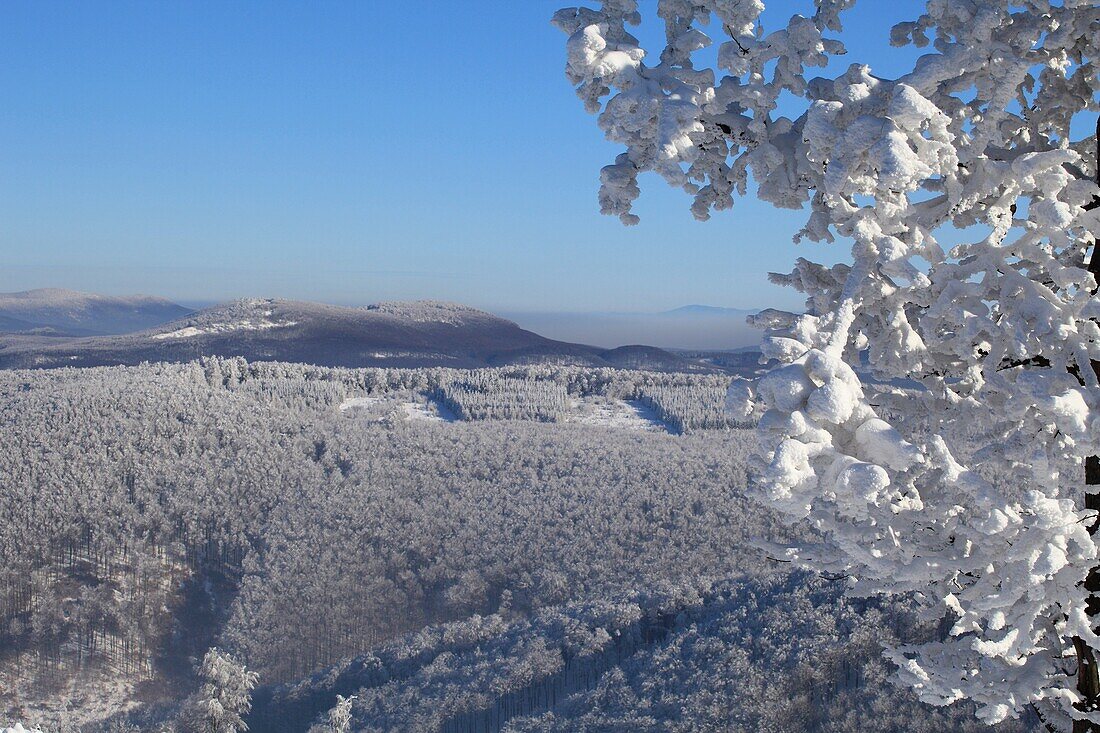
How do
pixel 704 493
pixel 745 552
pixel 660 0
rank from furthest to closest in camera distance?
pixel 704 493 < pixel 745 552 < pixel 660 0

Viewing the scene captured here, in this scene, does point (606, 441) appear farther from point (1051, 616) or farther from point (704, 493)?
point (1051, 616)

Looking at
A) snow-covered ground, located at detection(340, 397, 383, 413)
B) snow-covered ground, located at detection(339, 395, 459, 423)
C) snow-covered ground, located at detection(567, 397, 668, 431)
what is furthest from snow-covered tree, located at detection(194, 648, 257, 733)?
snow-covered ground, located at detection(340, 397, 383, 413)

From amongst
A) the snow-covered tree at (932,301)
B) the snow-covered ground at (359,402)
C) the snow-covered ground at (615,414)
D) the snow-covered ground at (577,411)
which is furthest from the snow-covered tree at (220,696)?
the snow-covered ground at (359,402)

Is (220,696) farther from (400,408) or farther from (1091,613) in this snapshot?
(400,408)

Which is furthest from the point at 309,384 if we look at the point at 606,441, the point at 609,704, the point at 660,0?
the point at 660,0

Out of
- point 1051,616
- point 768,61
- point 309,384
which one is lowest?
point 309,384
